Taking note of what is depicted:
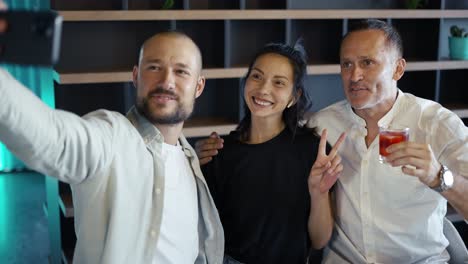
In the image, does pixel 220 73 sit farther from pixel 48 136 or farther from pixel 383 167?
pixel 48 136

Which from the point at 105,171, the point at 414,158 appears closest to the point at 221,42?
the point at 414,158

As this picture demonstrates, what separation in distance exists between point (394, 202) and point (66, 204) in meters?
1.91

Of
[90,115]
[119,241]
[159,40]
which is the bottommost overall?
[119,241]

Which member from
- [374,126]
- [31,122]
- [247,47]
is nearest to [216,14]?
[247,47]

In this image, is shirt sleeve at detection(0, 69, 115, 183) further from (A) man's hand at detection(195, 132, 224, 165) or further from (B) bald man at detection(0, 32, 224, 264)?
(A) man's hand at detection(195, 132, 224, 165)

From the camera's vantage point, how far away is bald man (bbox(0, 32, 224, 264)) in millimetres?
1181

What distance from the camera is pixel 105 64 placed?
3.63 m

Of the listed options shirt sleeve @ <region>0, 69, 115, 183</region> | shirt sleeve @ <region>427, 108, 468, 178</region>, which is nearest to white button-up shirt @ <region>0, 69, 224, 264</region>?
shirt sleeve @ <region>0, 69, 115, 183</region>

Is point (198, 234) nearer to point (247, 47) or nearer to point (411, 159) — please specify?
point (411, 159)

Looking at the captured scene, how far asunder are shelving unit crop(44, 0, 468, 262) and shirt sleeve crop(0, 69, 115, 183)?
74.7 inches

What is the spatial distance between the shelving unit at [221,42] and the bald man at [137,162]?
57.9 inches

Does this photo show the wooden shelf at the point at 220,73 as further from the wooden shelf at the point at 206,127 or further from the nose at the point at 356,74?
the nose at the point at 356,74

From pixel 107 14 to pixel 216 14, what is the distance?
618 millimetres

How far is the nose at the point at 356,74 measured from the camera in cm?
217
